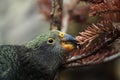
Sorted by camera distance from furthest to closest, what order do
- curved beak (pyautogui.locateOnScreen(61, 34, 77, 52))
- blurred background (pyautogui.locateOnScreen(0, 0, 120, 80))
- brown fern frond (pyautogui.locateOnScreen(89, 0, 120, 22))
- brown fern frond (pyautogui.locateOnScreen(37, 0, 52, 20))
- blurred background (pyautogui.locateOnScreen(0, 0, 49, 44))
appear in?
blurred background (pyautogui.locateOnScreen(0, 0, 49, 44)) → blurred background (pyautogui.locateOnScreen(0, 0, 120, 80)) → brown fern frond (pyautogui.locateOnScreen(37, 0, 52, 20)) → curved beak (pyautogui.locateOnScreen(61, 34, 77, 52)) → brown fern frond (pyautogui.locateOnScreen(89, 0, 120, 22))

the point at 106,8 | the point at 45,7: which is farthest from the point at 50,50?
the point at 45,7

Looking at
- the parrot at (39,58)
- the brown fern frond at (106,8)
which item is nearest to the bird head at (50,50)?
the parrot at (39,58)

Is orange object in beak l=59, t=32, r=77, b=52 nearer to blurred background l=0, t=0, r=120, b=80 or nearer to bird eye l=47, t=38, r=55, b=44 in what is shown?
bird eye l=47, t=38, r=55, b=44

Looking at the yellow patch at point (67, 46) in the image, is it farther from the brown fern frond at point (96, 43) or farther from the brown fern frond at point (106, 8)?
the brown fern frond at point (106, 8)

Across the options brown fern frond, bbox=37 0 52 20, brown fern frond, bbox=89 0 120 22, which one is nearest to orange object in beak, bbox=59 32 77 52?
brown fern frond, bbox=89 0 120 22

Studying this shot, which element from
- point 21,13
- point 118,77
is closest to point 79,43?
point 118,77

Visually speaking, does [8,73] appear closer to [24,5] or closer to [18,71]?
[18,71]
